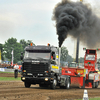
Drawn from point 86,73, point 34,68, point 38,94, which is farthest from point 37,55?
point 86,73

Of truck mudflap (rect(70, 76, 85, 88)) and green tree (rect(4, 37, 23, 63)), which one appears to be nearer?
truck mudflap (rect(70, 76, 85, 88))

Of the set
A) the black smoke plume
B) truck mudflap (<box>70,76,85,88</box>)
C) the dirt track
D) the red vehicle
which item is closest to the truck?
the dirt track

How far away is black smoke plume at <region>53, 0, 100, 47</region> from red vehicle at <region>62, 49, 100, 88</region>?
2428mm

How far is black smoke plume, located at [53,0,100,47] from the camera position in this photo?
22.3m

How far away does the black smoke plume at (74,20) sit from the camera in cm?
2234

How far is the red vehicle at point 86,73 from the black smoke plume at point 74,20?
2428 millimetres

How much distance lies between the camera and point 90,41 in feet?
95.8

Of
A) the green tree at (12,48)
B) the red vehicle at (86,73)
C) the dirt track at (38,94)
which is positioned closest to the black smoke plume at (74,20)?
the red vehicle at (86,73)

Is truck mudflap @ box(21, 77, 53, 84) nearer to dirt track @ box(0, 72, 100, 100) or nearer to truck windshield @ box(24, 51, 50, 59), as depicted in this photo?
dirt track @ box(0, 72, 100, 100)

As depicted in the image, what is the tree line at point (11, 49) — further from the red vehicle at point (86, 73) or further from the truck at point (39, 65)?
the truck at point (39, 65)

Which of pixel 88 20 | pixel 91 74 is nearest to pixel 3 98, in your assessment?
pixel 91 74

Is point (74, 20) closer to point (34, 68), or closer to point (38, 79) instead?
point (34, 68)

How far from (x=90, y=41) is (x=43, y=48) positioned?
1276 centimetres

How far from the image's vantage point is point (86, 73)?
21.3m
